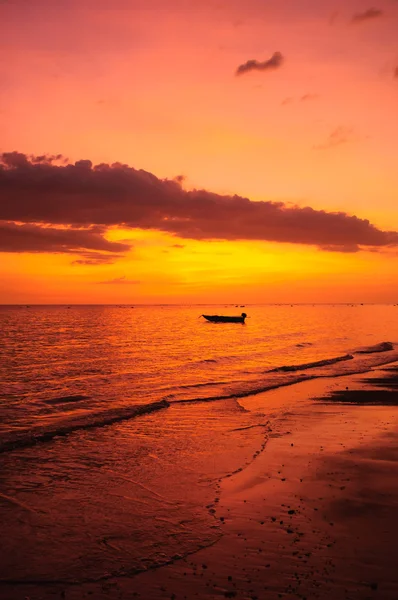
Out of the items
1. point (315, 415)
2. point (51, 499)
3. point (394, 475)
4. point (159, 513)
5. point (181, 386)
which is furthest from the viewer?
point (181, 386)

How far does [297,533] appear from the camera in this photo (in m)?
8.73

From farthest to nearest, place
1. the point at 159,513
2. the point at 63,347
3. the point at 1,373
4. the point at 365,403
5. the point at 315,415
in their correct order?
the point at 63,347
the point at 1,373
the point at 365,403
the point at 315,415
the point at 159,513

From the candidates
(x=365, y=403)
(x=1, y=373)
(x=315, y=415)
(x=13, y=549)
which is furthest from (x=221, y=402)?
(x=1, y=373)

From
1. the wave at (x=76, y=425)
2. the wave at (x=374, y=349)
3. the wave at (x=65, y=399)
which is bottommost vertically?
the wave at (x=65, y=399)

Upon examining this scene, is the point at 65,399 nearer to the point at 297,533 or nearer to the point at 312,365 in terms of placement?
the point at 297,533

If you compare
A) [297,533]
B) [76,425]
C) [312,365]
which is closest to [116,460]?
[76,425]

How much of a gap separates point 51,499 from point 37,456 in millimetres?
3960

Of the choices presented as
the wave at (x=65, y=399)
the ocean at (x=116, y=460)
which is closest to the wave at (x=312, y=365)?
the ocean at (x=116, y=460)

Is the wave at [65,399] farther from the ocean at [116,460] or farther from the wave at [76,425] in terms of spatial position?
the wave at [76,425]

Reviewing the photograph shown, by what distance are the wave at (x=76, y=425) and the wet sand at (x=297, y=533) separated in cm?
699

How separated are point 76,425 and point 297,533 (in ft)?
38.9

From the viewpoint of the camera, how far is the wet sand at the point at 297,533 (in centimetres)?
704

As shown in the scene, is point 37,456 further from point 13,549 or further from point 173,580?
point 173,580

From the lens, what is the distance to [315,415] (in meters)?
19.9
